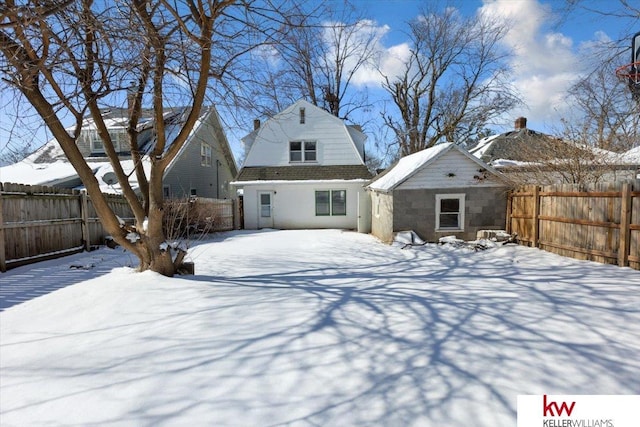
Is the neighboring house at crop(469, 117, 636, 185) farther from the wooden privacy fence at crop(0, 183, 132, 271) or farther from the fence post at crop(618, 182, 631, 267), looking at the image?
the wooden privacy fence at crop(0, 183, 132, 271)

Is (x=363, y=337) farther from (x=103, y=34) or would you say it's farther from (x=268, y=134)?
(x=268, y=134)

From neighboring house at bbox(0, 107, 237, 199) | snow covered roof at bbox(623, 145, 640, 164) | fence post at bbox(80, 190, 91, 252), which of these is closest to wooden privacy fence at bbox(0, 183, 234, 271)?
fence post at bbox(80, 190, 91, 252)

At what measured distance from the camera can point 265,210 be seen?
1752 cm

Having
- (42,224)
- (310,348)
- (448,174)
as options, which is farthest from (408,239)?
(42,224)

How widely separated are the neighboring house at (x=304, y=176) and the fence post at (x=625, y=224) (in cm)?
1065

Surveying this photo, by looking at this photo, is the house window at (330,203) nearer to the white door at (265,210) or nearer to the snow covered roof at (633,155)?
the white door at (265,210)

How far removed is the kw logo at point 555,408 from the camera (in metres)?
2.45

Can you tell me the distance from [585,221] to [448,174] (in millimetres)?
4388

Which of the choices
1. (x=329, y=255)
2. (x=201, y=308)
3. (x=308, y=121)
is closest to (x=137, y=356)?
(x=201, y=308)

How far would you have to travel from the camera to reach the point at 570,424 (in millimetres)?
2445

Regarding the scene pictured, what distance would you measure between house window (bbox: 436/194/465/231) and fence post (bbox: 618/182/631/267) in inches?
190

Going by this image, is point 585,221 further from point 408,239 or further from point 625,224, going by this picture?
point 408,239

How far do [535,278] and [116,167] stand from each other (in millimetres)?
7927

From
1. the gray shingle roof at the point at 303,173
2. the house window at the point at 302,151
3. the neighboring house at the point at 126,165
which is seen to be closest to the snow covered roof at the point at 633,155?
the gray shingle roof at the point at 303,173
